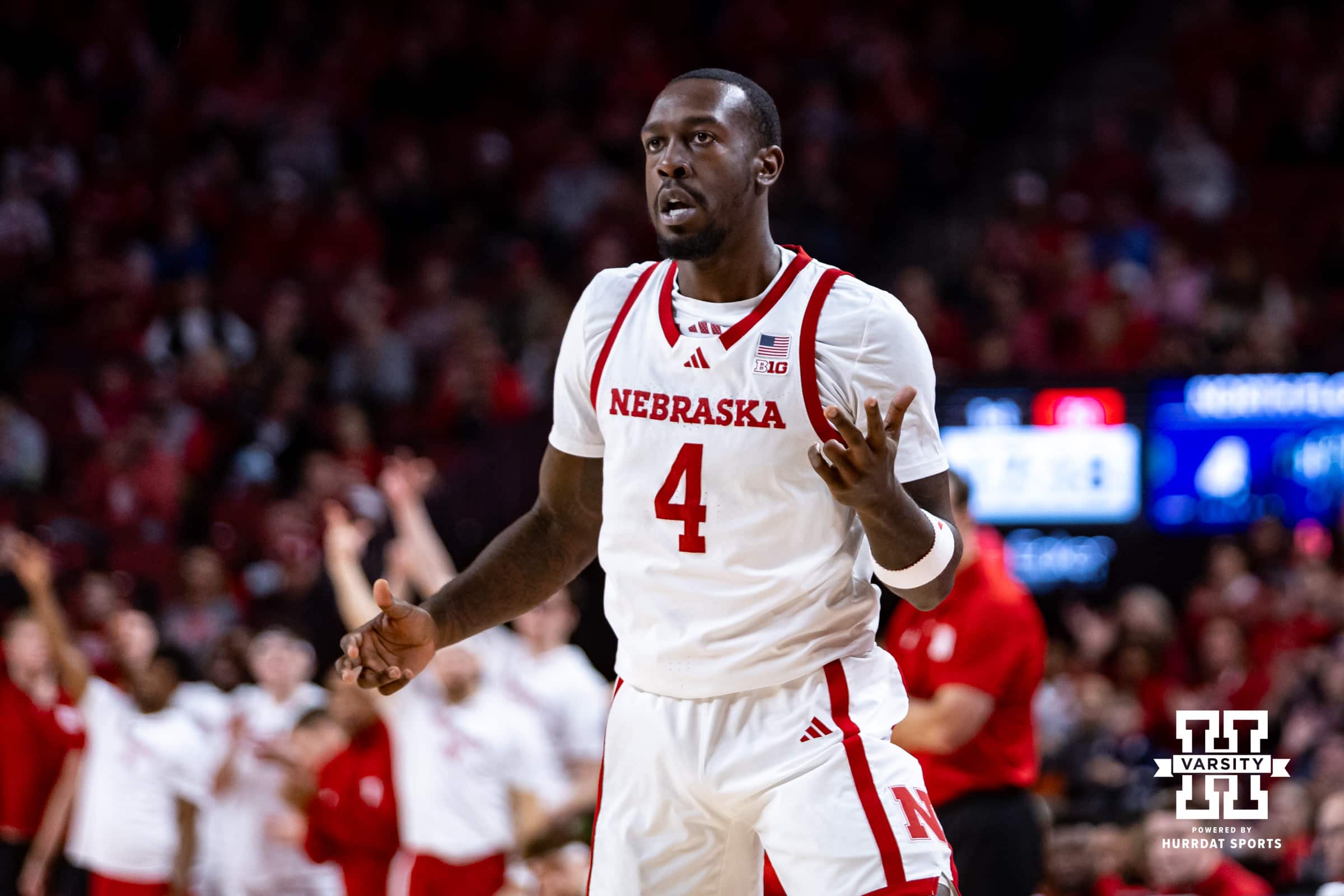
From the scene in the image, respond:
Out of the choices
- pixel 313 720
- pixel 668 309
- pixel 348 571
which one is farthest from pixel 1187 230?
pixel 668 309

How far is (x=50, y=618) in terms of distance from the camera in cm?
905

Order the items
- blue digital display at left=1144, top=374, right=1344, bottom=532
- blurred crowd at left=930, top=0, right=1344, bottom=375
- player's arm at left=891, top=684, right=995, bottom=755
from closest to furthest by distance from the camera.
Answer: player's arm at left=891, top=684, right=995, bottom=755 → blue digital display at left=1144, top=374, right=1344, bottom=532 → blurred crowd at left=930, top=0, right=1344, bottom=375

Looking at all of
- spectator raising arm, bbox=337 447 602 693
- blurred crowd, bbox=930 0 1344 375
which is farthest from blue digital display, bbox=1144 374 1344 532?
spectator raising arm, bbox=337 447 602 693

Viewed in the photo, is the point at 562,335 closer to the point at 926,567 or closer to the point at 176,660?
the point at 176,660

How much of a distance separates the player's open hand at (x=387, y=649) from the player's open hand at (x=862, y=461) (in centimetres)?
92

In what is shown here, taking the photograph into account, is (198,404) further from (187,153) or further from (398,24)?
(398,24)

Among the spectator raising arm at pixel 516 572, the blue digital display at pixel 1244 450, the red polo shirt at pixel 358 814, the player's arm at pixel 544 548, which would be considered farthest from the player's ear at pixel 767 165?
the blue digital display at pixel 1244 450

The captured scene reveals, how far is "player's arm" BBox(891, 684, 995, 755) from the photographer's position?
5332 mm

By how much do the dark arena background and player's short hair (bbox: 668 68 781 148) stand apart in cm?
247

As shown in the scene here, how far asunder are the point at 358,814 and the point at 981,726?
12.2 feet

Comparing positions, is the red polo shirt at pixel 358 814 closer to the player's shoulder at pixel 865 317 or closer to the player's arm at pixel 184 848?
the player's arm at pixel 184 848

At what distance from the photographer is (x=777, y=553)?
130 inches

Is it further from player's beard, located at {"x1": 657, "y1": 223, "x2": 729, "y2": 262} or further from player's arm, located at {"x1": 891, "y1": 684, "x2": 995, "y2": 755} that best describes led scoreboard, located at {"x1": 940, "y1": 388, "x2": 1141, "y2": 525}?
player's beard, located at {"x1": 657, "y1": 223, "x2": 729, "y2": 262}

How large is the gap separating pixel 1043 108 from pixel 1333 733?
855 cm
